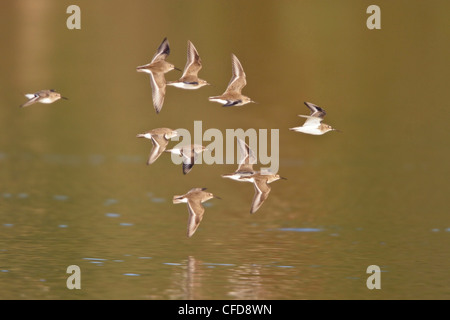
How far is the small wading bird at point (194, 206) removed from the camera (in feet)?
103

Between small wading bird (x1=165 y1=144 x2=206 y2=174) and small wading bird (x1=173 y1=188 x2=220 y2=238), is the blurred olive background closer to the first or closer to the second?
small wading bird (x1=173 y1=188 x2=220 y2=238)

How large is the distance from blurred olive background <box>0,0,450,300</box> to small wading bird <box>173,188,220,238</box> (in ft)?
5.87

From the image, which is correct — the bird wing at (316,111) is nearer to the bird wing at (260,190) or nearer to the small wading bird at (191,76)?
the bird wing at (260,190)

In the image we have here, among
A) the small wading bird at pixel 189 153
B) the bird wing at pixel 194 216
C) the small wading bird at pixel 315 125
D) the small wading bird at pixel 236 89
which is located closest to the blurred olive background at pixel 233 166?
the bird wing at pixel 194 216

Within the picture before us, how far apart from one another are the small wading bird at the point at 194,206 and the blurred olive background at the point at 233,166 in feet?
5.87

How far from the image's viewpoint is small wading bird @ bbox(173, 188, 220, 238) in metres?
31.5

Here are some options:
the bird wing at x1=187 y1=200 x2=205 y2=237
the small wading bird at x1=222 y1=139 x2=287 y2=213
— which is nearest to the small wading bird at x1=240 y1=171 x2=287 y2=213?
the small wading bird at x1=222 y1=139 x2=287 y2=213

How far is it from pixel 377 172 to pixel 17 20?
274 ft

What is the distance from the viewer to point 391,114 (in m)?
81.0

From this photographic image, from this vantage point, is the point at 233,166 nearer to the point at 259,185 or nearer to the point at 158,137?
the point at 259,185

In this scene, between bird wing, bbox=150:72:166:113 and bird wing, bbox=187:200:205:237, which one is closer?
bird wing, bbox=150:72:166:113

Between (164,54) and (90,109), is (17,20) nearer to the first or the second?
(90,109)

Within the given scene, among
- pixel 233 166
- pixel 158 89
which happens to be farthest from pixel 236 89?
pixel 233 166

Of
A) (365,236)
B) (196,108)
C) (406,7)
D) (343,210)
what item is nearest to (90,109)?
(196,108)
